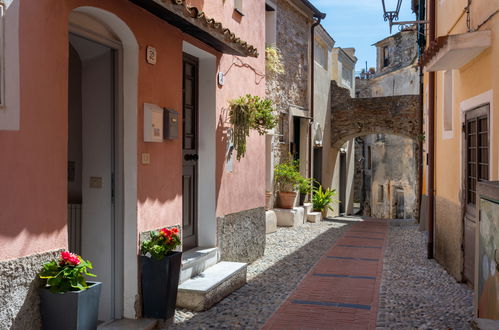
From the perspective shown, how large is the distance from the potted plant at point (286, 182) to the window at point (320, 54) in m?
4.51

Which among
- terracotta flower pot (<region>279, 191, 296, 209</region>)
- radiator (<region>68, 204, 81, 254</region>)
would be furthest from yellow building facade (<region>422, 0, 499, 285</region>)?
terracotta flower pot (<region>279, 191, 296, 209</region>)

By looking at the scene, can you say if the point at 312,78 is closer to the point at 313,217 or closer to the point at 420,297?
the point at 313,217

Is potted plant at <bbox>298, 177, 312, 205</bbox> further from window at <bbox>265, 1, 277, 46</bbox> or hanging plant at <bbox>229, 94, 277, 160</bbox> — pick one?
hanging plant at <bbox>229, 94, 277, 160</bbox>

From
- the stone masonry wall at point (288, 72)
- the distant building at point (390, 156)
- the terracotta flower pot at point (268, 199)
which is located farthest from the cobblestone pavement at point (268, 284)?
the distant building at point (390, 156)

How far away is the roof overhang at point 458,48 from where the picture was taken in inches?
217

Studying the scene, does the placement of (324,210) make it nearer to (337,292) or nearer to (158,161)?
(337,292)

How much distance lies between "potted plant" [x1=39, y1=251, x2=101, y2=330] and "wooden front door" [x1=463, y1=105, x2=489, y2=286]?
13.9 ft

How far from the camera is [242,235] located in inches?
295

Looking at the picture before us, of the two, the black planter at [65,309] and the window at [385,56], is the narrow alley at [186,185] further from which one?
the window at [385,56]

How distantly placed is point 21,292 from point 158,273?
1.60 metres

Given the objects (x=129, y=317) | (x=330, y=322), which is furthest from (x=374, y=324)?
(x=129, y=317)

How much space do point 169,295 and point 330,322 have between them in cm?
158

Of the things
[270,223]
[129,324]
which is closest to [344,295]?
[129,324]

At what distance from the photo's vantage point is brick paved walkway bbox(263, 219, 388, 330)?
5.01 metres
